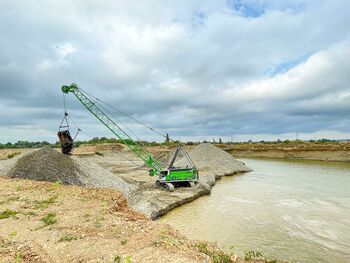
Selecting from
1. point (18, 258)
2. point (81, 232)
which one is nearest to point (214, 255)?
point (81, 232)

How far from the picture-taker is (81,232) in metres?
9.34

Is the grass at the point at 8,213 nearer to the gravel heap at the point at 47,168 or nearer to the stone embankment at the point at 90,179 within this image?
the stone embankment at the point at 90,179

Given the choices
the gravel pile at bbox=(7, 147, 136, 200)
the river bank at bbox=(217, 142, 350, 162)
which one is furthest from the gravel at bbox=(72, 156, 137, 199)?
the river bank at bbox=(217, 142, 350, 162)

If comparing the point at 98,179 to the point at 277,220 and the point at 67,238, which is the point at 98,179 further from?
the point at 277,220

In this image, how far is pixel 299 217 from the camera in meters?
16.1

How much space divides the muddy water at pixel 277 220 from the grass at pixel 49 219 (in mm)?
5955

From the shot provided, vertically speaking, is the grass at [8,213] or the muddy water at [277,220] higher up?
the grass at [8,213]

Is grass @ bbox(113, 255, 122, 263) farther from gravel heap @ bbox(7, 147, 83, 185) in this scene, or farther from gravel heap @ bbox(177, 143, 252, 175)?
gravel heap @ bbox(177, 143, 252, 175)

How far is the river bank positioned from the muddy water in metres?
27.3

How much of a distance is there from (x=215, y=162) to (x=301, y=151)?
26.2 metres

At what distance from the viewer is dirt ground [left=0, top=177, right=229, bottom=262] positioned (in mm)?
7539

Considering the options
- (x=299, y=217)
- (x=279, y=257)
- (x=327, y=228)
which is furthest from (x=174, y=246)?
(x=299, y=217)

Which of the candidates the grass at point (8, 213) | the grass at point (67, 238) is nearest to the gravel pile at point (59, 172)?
the grass at point (8, 213)

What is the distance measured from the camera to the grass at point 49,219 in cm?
1020
